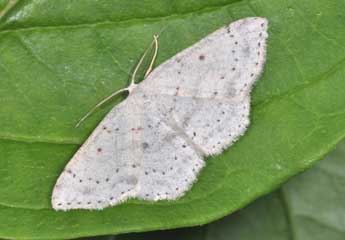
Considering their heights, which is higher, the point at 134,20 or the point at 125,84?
the point at 134,20

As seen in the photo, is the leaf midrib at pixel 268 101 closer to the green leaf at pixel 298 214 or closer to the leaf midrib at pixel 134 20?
the leaf midrib at pixel 134 20

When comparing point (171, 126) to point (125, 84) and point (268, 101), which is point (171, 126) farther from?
point (268, 101)

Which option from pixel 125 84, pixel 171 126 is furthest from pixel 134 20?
pixel 171 126

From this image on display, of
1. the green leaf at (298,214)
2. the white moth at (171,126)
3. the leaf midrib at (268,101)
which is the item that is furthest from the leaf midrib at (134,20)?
the green leaf at (298,214)

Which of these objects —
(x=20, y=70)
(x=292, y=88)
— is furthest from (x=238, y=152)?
(x=20, y=70)

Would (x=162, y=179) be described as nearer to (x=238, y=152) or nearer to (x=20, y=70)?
(x=238, y=152)

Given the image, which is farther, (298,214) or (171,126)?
(298,214)
